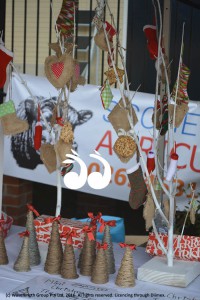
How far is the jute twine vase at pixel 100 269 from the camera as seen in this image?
6.93 ft

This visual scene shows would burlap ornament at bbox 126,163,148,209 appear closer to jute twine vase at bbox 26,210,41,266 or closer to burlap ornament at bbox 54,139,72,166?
burlap ornament at bbox 54,139,72,166

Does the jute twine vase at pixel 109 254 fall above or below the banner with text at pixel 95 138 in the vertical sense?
above

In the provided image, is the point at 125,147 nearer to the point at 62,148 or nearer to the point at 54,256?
the point at 62,148

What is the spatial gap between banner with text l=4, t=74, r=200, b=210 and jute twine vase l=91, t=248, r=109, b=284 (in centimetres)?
203

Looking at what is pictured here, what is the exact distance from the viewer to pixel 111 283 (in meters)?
2.15

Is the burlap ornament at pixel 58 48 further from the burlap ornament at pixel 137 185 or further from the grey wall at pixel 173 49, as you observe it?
the grey wall at pixel 173 49

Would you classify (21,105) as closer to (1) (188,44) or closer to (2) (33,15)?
(1) (188,44)

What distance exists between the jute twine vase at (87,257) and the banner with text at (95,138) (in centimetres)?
192

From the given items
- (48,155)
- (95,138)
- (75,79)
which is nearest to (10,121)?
(48,155)

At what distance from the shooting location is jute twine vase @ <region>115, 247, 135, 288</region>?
211 centimetres

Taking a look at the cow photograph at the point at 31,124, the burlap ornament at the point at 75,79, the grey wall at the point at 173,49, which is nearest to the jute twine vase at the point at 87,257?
the burlap ornament at the point at 75,79

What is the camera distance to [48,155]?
7.89 ft

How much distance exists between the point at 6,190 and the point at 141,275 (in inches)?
116

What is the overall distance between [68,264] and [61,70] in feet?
2.46
